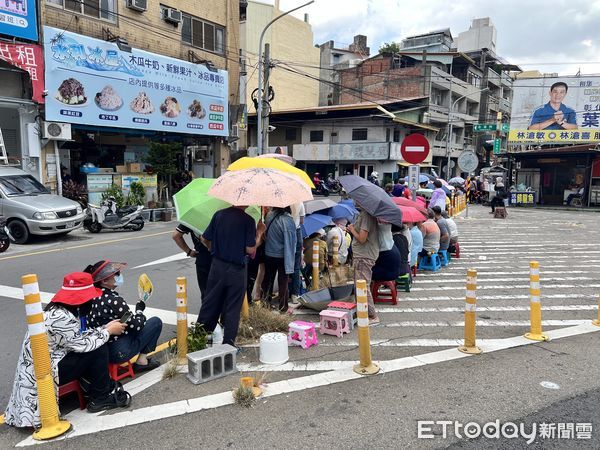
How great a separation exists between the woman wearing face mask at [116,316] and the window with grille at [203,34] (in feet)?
67.1

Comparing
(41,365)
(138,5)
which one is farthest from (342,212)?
(138,5)

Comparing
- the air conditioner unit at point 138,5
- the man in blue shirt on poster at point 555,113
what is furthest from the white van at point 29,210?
the man in blue shirt on poster at point 555,113

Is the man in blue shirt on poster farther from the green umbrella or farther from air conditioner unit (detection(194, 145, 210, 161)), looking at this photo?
the green umbrella

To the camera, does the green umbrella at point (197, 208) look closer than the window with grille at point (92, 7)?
Yes

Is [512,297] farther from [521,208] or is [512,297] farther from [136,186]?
[521,208]

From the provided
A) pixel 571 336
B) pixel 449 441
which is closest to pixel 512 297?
pixel 571 336

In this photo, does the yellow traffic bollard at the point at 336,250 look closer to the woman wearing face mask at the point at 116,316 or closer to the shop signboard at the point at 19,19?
the woman wearing face mask at the point at 116,316

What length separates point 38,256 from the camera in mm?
10789

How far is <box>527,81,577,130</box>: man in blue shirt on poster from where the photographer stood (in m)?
31.4

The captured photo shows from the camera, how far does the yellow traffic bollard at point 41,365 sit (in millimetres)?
3342

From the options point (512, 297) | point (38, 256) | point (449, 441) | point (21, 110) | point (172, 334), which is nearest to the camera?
point (449, 441)

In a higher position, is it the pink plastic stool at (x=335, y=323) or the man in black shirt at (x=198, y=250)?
the man in black shirt at (x=198, y=250)

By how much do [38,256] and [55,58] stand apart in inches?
346

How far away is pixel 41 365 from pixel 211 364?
150 centimetres
